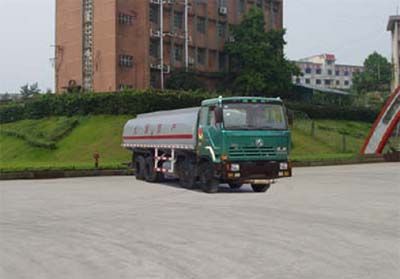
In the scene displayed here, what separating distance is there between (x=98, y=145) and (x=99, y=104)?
24.3 feet

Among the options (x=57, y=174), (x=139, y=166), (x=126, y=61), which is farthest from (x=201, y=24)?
(x=139, y=166)

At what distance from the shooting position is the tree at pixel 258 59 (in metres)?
63.2

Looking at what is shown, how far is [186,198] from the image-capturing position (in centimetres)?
1705

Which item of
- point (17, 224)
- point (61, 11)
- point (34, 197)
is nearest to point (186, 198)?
point (34, 197)

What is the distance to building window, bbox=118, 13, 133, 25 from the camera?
2201 inches

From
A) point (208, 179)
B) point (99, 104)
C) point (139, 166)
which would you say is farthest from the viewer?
point (99, 104)

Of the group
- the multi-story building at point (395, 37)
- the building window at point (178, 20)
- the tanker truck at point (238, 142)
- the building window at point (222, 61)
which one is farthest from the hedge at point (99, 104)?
the multi-story building at point (395, 37)

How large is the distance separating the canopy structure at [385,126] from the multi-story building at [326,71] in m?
108

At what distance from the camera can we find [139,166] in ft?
81.1

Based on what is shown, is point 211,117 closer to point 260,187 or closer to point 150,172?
point 260,187

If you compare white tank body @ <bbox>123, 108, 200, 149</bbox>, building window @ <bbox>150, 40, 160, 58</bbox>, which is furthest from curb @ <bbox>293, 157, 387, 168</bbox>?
building window @ <bbox>150, 40, 160, 58</bbox>

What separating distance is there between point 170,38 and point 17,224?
50028mm

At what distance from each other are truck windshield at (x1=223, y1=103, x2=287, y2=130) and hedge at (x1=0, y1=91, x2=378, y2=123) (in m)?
27.2

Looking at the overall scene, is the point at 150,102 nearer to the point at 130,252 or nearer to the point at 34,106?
the point at 34,106
